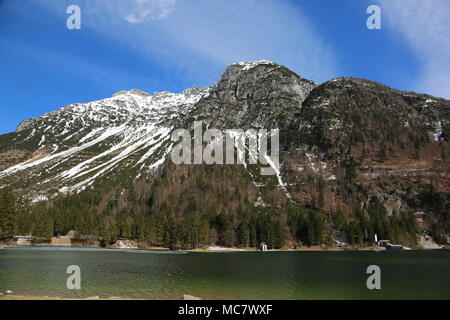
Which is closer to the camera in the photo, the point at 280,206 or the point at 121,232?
the point at 121,232

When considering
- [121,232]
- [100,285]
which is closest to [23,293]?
[100,285]

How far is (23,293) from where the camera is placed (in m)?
29.6

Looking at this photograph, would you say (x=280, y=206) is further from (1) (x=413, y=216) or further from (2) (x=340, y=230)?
(1) (x=413, y=216)

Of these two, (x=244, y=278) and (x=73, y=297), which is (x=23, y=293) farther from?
(x=244, y=278)

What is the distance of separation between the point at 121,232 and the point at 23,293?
4408 inches
